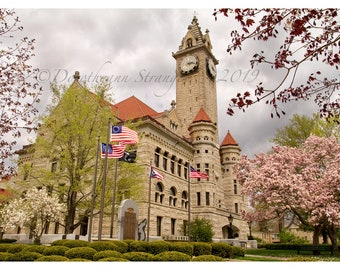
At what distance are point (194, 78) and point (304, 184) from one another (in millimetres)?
30449

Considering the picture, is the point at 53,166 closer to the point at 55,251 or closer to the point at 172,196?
the point at 172,196

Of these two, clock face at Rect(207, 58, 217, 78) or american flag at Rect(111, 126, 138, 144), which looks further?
clock face at Rect(207, 58, 217, 78)

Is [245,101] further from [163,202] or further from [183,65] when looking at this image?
[183,65]

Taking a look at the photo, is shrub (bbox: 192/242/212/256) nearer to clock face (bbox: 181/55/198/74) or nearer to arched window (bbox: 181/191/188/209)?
arched window (bbox: 181/191/188/209)

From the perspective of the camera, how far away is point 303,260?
8.73 m

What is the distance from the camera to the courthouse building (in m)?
31.4

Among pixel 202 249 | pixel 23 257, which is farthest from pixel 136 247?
pixel 23 257

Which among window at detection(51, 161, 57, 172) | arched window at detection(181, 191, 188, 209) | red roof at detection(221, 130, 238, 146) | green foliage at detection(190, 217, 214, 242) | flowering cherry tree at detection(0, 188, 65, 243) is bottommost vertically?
green foliage at detection(190, 217, 214, 242)

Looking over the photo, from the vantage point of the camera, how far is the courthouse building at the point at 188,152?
31406 mm

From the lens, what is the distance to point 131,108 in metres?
40.1

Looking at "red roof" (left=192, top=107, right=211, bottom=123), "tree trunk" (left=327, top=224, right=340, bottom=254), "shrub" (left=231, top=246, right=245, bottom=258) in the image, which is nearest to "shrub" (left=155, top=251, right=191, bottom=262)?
"shrub" (left=231, top=246, right=245, bottom=258)
